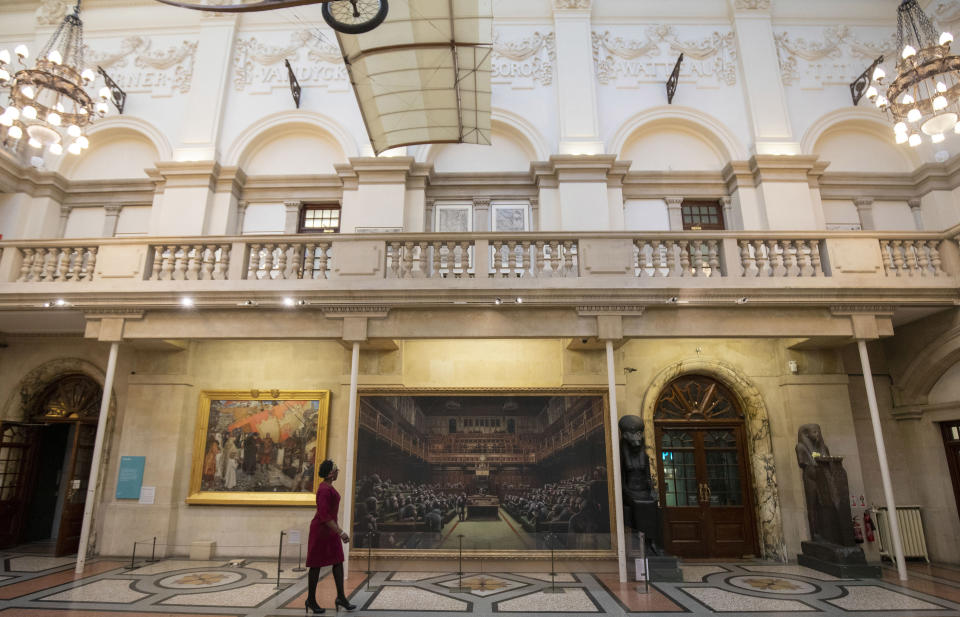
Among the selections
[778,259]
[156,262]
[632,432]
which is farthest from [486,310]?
[156,262]

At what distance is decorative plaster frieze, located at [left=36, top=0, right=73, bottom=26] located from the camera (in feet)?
43.2

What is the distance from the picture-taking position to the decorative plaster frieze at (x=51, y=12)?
43.2 ft

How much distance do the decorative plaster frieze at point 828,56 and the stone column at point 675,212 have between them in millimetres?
3999

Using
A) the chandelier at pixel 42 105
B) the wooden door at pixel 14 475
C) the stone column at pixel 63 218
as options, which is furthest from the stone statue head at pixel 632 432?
the stone column at pixel 63 218

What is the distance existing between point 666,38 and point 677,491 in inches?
410

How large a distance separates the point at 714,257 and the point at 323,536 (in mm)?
7588

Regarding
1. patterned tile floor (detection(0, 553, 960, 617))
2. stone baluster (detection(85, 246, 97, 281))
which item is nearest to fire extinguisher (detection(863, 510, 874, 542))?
patterned tile floor (detection(0, 553, 960, 617))

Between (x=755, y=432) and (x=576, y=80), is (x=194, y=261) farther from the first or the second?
(x=755, y=432)

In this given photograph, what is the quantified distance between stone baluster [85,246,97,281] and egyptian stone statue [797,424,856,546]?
1300 cm

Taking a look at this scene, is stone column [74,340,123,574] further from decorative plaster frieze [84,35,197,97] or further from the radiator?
the radiator

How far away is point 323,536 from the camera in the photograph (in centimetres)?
628

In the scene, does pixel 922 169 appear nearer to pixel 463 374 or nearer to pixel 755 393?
pixel 755 393

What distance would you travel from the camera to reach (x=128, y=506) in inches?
392

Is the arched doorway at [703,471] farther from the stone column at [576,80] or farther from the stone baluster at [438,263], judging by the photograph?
the stone column at [576,80]
